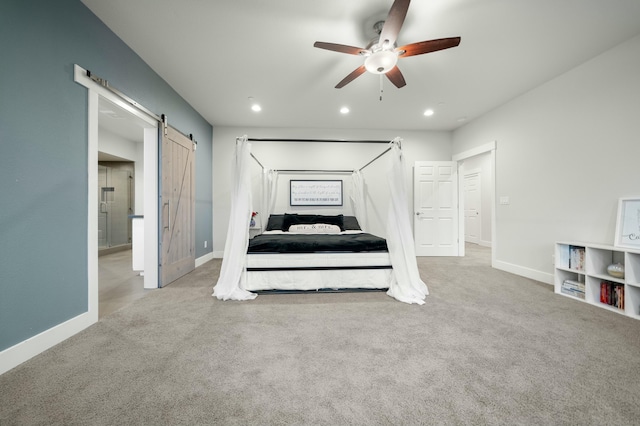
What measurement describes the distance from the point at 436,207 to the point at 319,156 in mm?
2846

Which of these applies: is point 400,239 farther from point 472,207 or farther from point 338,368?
point 472,207

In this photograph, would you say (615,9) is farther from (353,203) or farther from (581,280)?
(353,203)

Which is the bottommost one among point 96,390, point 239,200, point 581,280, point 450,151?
point 96,390

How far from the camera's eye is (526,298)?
284cm

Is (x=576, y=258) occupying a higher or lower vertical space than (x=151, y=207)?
lower

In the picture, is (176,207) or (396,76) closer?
(396,76)

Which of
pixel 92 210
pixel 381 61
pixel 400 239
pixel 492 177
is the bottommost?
pixel 400 239

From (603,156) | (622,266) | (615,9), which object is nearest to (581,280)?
(622,266)

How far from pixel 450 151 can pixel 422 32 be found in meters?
3.75

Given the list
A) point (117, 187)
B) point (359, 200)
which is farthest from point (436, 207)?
point (117, 187)

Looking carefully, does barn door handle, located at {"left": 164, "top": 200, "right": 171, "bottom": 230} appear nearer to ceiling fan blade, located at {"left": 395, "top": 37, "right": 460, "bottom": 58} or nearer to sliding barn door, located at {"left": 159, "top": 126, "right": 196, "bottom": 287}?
sliding barn door, located at {"left": 159, "top": 126, "right": 196, "bottom": 287}

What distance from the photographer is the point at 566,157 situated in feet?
10.5

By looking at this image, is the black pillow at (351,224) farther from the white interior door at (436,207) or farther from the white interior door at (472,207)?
the white interior door at (472,207)

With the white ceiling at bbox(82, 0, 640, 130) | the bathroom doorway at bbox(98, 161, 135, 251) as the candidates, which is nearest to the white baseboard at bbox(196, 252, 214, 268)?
the white ceiling at bbox(82, 0, 640, 130)
